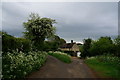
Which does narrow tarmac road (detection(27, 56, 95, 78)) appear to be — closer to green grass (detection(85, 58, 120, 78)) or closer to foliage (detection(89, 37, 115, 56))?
green grass (detection(85, 58, 120, 78))

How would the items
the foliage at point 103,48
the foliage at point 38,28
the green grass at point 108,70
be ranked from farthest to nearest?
1. the foliage at point 103,48
2. the foliage at point 38,28
3. the green grass at point 108,70

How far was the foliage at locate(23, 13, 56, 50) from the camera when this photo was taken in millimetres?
21391

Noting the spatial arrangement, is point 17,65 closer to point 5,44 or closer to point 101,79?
point 5,44

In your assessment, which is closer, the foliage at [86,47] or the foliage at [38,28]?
the foliage at [38,28]

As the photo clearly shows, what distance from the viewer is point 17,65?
1089 centimetres

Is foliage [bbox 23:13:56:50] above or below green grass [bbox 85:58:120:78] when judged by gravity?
above

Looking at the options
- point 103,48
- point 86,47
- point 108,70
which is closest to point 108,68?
point 108,70

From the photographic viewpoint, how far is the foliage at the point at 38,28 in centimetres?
2139

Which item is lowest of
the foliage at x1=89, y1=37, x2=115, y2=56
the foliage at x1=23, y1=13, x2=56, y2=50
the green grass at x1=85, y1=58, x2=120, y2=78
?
the green grass at x1=85, y1=58, x2=120, y2=78

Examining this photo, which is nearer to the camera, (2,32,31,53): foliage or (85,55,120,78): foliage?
(2,32,31,53): foliage

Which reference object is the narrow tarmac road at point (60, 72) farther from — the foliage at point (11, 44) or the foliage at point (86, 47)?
the foliage at point (86, 47)

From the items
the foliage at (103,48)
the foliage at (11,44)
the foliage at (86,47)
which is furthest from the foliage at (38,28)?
the foliage at (86,47)

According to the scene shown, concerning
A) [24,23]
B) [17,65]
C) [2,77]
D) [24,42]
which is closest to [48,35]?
[24,23]

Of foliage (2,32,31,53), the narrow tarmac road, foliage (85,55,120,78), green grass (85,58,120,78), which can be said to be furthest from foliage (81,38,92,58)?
foliage (2,32,31,53)
